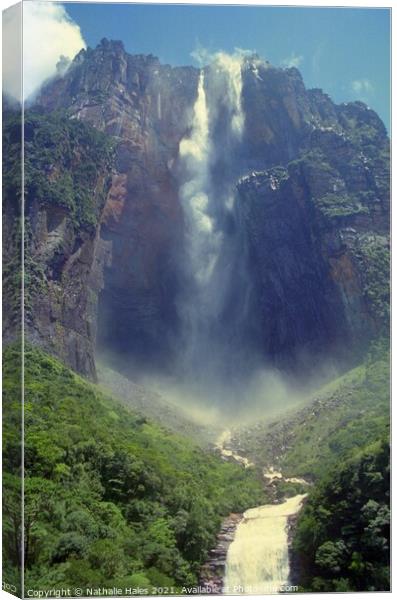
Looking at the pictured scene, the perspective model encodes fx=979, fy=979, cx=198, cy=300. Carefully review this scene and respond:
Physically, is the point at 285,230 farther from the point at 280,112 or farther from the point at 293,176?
the point at 280,112

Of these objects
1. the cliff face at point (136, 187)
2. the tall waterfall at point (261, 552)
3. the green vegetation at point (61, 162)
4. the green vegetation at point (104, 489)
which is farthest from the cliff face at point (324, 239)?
the green vegetation at point (61, 162)

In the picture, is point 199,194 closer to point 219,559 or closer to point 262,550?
point 262,550

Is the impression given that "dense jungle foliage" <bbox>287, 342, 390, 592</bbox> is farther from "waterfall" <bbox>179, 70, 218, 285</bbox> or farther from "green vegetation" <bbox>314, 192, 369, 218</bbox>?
"waterfall" <bbox>179, 70, 218, 285</bbox>

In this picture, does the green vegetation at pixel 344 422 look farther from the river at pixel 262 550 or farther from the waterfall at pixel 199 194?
the waterfall at pixel 199 194

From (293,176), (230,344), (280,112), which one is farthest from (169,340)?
(280,112)

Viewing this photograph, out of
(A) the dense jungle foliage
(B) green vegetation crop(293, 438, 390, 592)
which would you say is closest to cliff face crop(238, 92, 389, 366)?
(A) the dense jungle foliage

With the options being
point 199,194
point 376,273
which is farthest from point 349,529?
point 199,194
